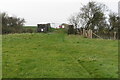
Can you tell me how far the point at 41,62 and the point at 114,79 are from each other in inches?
99.6

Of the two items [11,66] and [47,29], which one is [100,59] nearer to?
[11,66]

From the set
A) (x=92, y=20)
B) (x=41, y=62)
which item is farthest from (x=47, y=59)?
(x=92, y=20)

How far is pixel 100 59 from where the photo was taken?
8352 mm

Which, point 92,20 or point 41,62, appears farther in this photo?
point 92,20

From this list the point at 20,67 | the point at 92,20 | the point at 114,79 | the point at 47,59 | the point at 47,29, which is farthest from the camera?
the point at 92,20

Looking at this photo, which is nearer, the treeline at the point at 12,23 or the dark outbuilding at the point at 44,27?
the dark outbuilding at the point at 44,27

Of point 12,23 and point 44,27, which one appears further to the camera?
point 12,23

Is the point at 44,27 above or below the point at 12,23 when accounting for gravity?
below

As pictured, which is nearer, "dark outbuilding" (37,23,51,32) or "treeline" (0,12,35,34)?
"dark outbuilding" (37,23,51,32)

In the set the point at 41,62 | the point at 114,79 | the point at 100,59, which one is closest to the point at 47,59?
the point at 41,62

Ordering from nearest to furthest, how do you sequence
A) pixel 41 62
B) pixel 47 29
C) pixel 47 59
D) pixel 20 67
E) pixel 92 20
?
pixel 20 67
pixel 41 62
pixel 47 59
pixel 47 29
pixel 92 20

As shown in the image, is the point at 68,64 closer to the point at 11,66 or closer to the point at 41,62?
the point at 41,62

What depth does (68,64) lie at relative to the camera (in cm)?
730

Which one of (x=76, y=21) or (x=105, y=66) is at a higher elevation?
(x=76, y=21)
